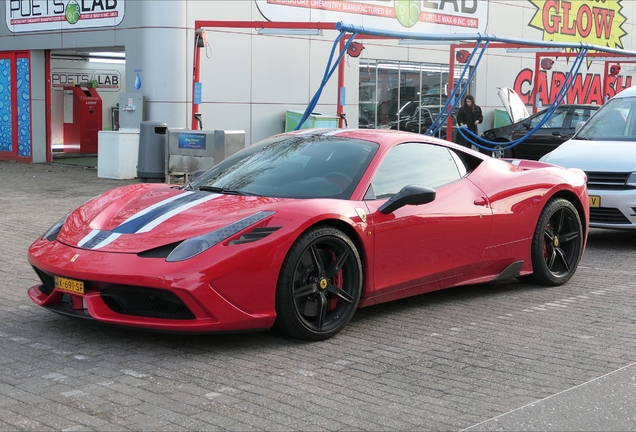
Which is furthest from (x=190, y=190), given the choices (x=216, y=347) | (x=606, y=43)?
(x=606, y=43)

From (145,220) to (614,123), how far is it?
23.9 ft

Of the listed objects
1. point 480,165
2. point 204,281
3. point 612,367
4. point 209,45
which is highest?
point 209,45

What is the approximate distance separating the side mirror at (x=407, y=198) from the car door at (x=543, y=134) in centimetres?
1310

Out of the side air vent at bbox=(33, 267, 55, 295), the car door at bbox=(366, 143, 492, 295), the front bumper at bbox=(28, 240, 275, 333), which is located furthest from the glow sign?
the front bumper at bbox=(28, 240, 275, 333)

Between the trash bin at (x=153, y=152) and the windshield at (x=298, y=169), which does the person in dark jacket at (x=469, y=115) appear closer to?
the trash bin at (x=153, y=152)

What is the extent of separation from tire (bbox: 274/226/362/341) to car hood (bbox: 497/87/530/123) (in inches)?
593

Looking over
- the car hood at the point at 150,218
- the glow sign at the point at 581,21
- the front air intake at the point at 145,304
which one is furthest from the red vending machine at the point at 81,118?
the front air intake at the point at 145,304

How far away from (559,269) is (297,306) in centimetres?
305

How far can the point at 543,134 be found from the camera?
737 inches

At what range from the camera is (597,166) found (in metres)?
9.60

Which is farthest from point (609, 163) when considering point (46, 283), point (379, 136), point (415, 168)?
point (46, 283)

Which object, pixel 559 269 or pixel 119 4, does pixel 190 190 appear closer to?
pixel 559 269

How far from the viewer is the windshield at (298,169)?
19.4 ft

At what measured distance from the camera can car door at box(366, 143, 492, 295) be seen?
19.3 feet
